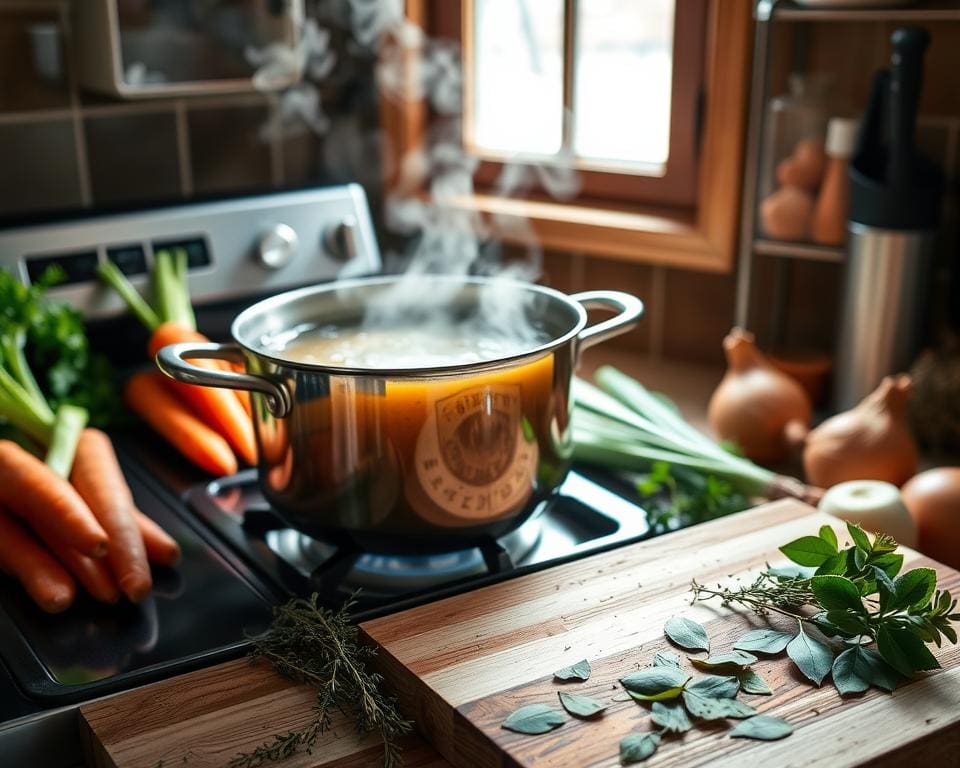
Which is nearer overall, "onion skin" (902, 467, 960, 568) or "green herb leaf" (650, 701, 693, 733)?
"green herb leaf" (650, 701, 693, 733)

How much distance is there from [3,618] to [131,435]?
0.43 metres

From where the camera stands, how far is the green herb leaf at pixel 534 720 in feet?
2.38

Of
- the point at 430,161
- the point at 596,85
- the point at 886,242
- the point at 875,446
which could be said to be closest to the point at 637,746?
the point at 875,446

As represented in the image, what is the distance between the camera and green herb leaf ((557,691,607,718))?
2.43 feet

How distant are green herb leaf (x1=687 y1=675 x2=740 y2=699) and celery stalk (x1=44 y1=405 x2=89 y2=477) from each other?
638 millimetres

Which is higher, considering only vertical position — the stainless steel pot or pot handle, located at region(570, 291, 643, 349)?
pot handle, located at region(570, 291, 643, 349)

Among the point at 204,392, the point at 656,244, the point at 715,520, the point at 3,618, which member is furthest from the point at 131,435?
the point at 656,244

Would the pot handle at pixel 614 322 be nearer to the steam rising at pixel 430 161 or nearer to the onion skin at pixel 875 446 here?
the onion skin at pixel 875 446

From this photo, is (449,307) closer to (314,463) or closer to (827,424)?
(314,463)

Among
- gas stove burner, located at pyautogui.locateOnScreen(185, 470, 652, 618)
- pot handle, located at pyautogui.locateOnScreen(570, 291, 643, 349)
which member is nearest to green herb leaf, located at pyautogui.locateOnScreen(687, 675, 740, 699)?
gas stove burner, located at pyautogui.locateOnScreen(185, 470, 652, 618)

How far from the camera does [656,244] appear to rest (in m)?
1.67

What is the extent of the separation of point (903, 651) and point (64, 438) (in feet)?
2.62

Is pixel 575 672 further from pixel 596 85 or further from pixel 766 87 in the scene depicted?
pixel 596 85

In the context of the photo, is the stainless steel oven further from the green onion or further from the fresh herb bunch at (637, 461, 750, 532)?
the fresh herb bunch at (637, 461, 750, 532)
